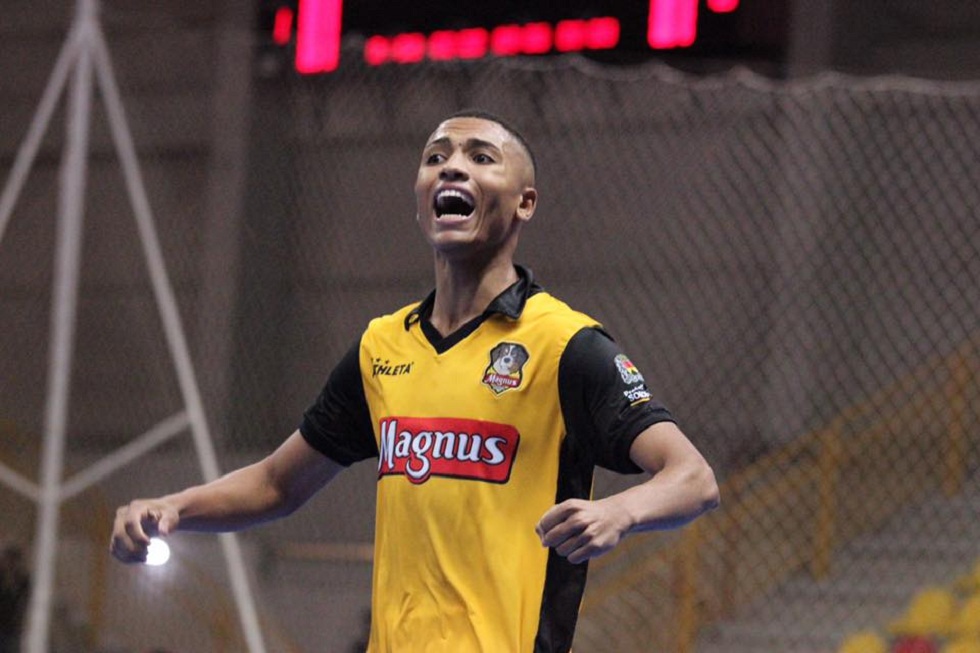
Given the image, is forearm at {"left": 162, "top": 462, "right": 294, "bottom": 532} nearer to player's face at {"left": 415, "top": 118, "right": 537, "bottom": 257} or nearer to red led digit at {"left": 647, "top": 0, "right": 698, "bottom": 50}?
player's face at {"left": 415, "top": 118, "right": 537, "bottom": 257}

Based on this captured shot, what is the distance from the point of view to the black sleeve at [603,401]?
254 centimetres

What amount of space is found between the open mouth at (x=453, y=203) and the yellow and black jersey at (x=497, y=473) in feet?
0.58

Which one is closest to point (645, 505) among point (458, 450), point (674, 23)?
point (458, 450)

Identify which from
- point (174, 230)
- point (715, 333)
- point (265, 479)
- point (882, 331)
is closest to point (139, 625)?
point (174, 230)

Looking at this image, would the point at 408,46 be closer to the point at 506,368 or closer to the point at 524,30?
the point at 524,30

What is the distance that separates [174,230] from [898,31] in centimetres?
470

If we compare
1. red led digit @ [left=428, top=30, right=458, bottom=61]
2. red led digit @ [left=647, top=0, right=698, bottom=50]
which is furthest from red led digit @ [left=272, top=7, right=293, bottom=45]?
red led digit @ [left=647, top=0, right=698, bottom=50]

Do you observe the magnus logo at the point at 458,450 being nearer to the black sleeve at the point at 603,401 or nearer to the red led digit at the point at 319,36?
the black sleeve at the point at 603,401

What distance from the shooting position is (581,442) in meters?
2.65

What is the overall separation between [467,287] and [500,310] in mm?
95

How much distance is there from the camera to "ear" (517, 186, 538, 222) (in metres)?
2.85

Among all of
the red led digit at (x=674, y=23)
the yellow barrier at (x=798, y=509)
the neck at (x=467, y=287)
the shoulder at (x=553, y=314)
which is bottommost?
the shoulder at (x=553, y=314)

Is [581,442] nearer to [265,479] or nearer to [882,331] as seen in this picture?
[265,479]

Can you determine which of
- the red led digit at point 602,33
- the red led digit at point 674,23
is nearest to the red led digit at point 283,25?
the red led digit at point 602,33
